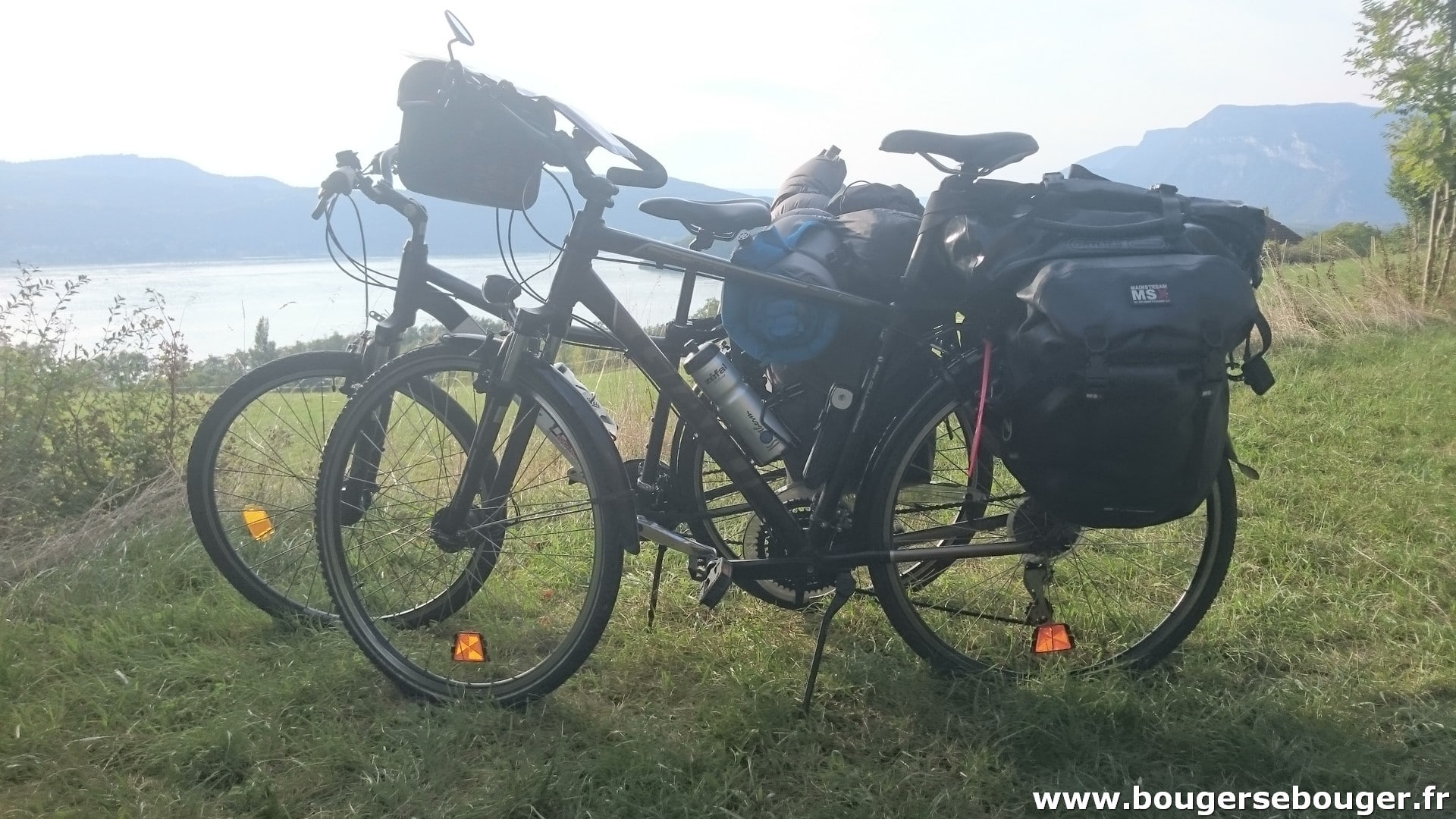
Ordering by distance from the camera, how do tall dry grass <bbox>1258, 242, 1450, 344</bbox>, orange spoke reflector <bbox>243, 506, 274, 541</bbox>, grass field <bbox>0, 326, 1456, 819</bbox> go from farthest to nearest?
tall dry grass <bbox>1258, 242, 1450, 344</bbox> < orange spoke reflector <bbox>243, 506, 274, 541</bbox> < grass field <bbox>0, 326, 1456, 819</bbox>

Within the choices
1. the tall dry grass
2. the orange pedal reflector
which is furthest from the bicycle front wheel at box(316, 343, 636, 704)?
the tall dry grass

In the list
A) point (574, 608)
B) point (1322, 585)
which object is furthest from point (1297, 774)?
point (574, 608)

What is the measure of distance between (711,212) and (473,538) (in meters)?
1.14

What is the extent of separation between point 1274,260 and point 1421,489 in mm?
7798

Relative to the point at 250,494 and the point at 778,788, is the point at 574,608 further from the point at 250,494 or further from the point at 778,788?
the point at 250,494

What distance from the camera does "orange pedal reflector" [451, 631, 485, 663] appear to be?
227 centimetres

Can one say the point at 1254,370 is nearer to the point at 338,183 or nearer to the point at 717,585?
the point at 717,585

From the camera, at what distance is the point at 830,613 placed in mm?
2197

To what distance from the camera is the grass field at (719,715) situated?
6.15ft

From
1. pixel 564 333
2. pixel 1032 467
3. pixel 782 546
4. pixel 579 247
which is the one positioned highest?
pixel 579 247

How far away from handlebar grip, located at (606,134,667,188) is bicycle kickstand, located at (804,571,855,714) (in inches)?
46.1

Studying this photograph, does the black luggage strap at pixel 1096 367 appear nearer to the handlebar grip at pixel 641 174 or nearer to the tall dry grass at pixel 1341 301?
the handlebar grip at pixel 641 174

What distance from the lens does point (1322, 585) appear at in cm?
277

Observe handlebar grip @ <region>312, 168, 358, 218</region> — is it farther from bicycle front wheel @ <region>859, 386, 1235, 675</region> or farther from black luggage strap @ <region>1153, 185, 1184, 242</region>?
black luggage strap @ <region>1153, 185, 1184, 242</region>
